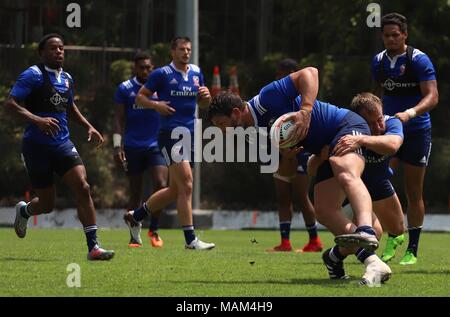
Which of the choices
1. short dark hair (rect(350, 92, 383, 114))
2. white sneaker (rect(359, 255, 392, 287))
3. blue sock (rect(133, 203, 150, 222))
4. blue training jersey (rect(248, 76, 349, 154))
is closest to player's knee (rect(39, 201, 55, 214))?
blue sock (rect(133, 203, 150, 222))

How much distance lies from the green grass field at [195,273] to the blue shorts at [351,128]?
1059 mm

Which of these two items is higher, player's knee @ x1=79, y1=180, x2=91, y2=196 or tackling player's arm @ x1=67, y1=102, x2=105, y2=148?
tackling player's arm @ x1=67, y1=102, x2=105, y2=148

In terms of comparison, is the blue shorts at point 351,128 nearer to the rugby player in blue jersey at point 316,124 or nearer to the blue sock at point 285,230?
the rugby player in blue jersey at point 316,124

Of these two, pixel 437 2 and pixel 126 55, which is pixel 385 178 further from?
pixel 126 55

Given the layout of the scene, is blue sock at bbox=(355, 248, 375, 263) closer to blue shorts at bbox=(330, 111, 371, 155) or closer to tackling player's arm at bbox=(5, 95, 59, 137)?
blue shorts at bbox=(330, 111, 371, 155)

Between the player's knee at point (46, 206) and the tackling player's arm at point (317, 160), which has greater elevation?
the tackling player's arm at point (317, 160)

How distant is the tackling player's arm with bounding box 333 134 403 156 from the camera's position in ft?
31.1

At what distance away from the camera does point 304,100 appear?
31.5 feet

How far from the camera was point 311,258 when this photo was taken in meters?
12.9

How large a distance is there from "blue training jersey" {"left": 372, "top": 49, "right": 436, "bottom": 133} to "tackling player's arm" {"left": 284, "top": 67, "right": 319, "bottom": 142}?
250 cm

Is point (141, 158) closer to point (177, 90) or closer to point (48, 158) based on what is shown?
point (177, 90)

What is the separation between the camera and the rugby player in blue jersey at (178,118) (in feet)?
45.9

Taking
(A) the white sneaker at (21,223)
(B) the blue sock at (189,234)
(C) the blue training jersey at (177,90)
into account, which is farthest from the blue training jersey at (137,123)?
(A) the white sneaker at (21,223)
